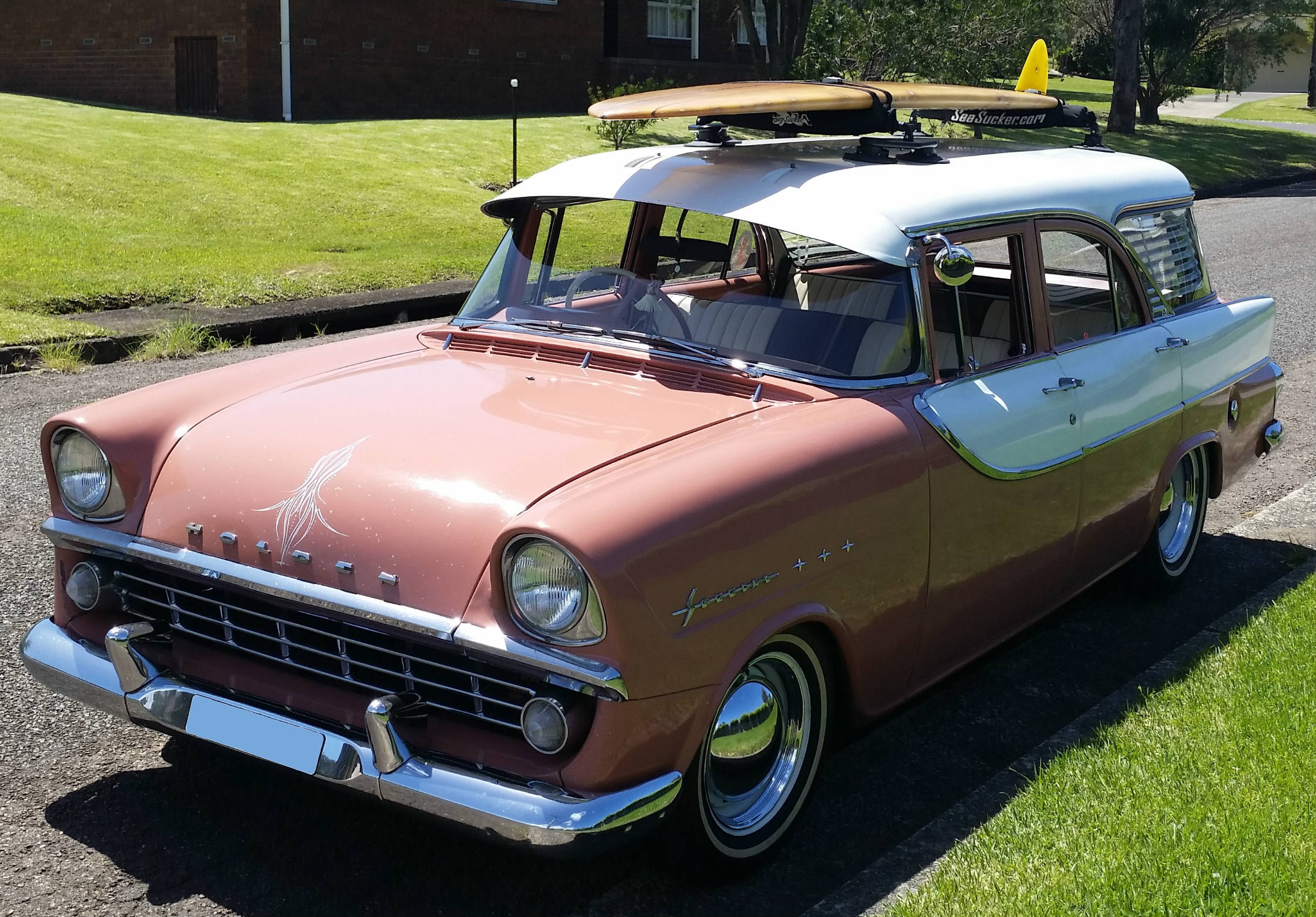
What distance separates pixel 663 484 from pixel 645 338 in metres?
1.12

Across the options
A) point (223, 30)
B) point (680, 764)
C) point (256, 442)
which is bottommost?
point (680, 764)

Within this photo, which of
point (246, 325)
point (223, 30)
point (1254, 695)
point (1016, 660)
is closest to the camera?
point (1254, 695)

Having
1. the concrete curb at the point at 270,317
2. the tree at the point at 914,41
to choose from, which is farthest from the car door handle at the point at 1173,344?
the tree at the point at 914,41

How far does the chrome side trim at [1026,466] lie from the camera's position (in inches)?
146

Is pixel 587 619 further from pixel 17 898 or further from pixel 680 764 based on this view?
pixel 17 898

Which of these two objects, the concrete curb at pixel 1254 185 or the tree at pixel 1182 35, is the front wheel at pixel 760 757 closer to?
the concrete curb at pixel 1254 185

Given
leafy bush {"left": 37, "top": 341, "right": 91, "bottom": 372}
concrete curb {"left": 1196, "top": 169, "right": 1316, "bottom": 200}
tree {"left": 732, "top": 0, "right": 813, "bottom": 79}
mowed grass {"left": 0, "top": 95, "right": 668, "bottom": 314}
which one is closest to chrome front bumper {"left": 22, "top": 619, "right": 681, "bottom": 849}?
leafy bush {"left": 37, "top": 341, "right": 91, "bottom": 372}

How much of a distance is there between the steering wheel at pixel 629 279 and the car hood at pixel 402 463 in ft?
0.89

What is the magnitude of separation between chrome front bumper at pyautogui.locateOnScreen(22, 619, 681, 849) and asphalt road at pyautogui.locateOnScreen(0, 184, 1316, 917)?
14 centimetres

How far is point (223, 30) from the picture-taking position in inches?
906

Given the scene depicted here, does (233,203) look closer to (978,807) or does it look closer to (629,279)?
(629,279)

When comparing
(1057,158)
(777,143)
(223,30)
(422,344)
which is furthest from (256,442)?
(223,30)

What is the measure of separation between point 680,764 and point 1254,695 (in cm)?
210

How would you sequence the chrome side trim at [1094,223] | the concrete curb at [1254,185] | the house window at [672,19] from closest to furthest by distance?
1. the chrome side trim at [1094,223]
2. the concrete curb at [1254,185]
3. the house window at [672,19]
